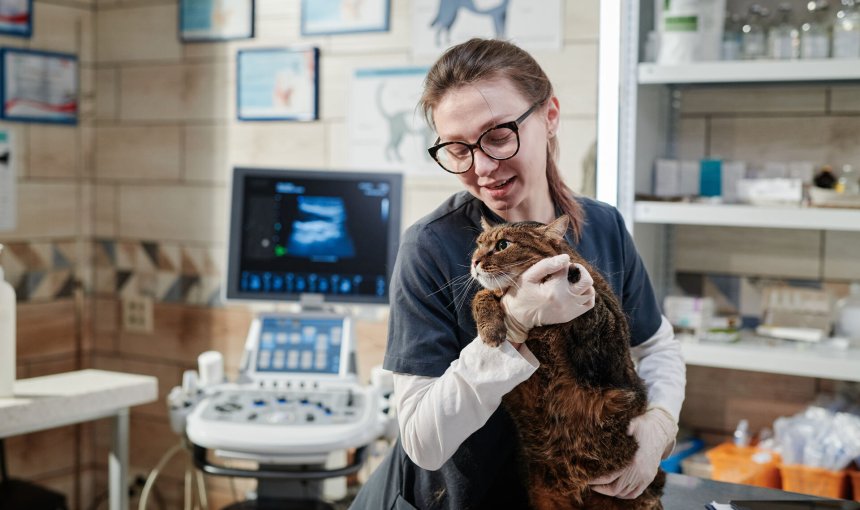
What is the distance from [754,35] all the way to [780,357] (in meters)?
0.84

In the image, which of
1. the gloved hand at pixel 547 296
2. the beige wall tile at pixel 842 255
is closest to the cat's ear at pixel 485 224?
the gloved hand at pixel 547 296

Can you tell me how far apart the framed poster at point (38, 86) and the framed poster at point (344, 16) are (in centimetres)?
98

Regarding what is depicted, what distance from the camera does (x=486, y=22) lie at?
2711mm

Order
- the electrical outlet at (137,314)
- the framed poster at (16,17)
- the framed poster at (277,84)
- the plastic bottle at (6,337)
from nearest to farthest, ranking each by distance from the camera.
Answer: the plastic bottle at (6,337) → the framed poster at (277,84) → the framed poster at (16,17) → the electrical outlet at (137,314)

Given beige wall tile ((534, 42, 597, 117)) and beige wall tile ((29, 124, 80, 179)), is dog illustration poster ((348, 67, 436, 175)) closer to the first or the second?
beige wall tile ((534, 42, 597, 117))

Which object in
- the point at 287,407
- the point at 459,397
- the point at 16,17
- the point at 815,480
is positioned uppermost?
the point at 16,17

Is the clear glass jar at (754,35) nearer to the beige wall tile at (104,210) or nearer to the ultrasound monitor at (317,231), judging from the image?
the ultrasound monitor at (317,231)

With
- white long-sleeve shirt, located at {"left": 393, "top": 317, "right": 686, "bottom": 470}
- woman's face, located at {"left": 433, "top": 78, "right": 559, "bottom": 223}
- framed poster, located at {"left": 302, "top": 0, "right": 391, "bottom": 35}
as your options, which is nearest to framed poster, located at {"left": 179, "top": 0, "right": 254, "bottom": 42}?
framed poster, located at {"left": 302, "top": 0, "right": 391, "bottom": 35}

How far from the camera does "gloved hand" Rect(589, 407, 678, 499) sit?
1084 millimetres

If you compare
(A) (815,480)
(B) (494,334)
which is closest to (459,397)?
(B) (494,334)

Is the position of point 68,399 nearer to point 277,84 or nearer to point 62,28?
point 277,84

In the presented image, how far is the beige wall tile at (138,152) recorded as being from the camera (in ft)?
10.7

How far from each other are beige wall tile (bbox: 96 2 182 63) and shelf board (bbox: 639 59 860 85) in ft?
5.78

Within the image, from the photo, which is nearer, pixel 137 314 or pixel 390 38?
pixel 390 38
